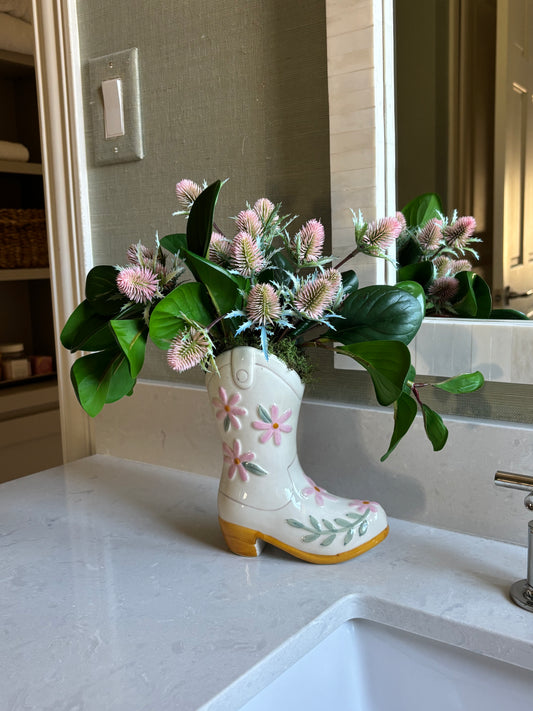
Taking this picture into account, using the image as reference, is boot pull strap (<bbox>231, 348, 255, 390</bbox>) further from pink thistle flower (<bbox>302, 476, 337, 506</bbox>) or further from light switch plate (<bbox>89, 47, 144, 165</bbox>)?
light switch plate (<bbox>89, 47, 144, 165</bbox>)

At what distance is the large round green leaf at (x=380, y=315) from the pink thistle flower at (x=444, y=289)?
0.44ft

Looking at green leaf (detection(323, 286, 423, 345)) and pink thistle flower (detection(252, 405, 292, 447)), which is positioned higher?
green leaf (detection(323, 286, 423, 345))

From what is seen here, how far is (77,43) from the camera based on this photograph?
41.3 inches

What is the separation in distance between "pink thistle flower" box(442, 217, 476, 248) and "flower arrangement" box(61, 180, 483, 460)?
7cm

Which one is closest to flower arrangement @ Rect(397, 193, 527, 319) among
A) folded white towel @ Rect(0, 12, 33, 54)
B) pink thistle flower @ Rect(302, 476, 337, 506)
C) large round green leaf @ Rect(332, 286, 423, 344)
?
large round green leaf @ Rect(332, 286, 423, 344)

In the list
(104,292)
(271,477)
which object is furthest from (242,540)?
(104,292)

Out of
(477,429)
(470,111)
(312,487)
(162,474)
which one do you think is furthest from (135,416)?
(470,111)

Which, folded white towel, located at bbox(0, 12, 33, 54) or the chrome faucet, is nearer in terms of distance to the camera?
the chrome faucet

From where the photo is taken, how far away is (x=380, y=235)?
0.65 meters

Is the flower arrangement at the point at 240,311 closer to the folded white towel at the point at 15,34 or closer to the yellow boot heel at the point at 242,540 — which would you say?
the yellow boot heel at the point at 242,540

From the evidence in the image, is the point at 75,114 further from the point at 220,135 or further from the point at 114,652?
the point at 114,652

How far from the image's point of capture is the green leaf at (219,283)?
0.59 m

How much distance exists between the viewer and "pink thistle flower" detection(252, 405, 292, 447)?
0.66m

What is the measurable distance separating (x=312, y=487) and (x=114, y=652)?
25 centimetres
